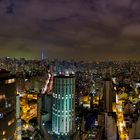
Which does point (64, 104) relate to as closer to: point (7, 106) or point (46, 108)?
point (46, 108)

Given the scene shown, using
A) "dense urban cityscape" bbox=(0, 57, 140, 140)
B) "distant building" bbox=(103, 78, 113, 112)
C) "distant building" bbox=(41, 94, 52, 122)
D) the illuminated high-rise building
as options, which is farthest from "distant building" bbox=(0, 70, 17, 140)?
"distant building" bbox=(103, 78, 113, 112)

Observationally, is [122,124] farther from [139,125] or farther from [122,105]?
[122,105]

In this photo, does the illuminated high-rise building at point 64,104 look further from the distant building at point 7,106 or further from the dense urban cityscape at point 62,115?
the distant building at point 7,106

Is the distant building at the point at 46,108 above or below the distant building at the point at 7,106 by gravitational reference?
below

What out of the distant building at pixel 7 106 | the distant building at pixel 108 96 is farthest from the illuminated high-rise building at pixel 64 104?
the distant building at pixel 7 106

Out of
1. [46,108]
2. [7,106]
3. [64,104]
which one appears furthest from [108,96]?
[7,106]

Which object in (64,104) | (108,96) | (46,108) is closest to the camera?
(64,104)
